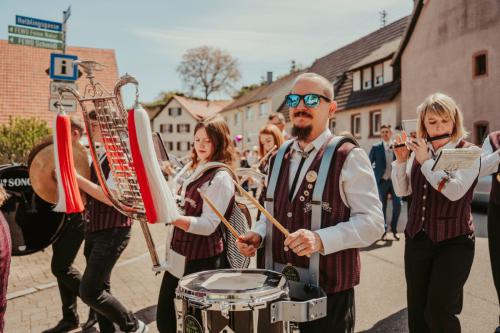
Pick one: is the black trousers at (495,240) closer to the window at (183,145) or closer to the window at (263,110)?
the window at (263,110)

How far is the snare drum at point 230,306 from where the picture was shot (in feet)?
6.81

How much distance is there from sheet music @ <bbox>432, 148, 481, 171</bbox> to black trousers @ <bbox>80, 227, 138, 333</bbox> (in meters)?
2.64

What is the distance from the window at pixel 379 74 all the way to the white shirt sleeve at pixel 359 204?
25089 millimetres

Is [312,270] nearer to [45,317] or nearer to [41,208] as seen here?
[45,317]

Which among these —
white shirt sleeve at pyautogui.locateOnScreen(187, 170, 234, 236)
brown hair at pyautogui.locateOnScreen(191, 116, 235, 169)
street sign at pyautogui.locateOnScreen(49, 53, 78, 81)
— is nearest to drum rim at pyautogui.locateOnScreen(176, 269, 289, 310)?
white shirt sleeve at pyautogui.locateOnScreen(187, 170, 234, 236)

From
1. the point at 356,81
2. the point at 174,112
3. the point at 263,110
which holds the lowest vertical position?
the point at 356,81

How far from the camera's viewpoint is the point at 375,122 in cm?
2606

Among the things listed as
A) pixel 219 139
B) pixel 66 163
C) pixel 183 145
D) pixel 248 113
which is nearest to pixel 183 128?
pixel 183 145

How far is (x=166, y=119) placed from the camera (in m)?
70.2

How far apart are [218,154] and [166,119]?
6795 centimetres

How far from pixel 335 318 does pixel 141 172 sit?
4.02 ft

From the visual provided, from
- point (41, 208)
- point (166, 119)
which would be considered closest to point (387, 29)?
point (41, 208)

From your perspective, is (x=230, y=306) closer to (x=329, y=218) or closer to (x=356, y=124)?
(x=329, y=218)

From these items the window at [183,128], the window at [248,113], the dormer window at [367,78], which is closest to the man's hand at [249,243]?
the dormer window at [367,78]
